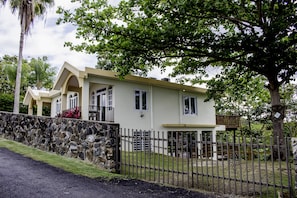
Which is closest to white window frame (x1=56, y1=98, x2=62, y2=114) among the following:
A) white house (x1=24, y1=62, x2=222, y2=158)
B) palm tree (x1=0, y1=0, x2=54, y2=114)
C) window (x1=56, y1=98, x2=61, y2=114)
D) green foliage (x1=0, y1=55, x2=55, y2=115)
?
window (x1=56, y1=98, x2=61, y2=114)

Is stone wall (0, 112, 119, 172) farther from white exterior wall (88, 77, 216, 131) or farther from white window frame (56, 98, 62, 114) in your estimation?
white window frame (56, 98, 62, 114)

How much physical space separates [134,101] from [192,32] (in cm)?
754

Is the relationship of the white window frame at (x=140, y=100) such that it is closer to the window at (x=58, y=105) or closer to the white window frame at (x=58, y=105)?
the white window frame at (x=58, y=105)

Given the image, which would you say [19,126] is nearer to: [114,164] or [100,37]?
[100,37]

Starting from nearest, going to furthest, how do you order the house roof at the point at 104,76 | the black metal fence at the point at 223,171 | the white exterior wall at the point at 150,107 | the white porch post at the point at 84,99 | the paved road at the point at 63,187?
the black metal fence at the point at 223,171
the paved road at the point at 63,187
the house roof at the point at 104,76
the white porch post at the point at 84,99
the white exterior wall at the point at 150,107

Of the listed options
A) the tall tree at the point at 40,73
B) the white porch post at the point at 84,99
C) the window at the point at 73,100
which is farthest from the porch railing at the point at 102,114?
the tall tree at the point at 40,73

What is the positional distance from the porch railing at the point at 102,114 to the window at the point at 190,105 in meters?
6.70

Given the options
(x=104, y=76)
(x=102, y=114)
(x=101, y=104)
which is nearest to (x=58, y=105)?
(x=101, y=104)

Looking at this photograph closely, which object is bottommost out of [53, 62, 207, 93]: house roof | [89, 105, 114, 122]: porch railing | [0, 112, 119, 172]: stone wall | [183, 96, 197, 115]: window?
[0, 112, 119, 172]: stone wall

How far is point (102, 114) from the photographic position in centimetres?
1581

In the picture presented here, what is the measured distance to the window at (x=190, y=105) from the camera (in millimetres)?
19844

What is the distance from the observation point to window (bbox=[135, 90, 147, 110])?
54.5 feet

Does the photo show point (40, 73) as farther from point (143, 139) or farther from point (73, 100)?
point (143, 139)

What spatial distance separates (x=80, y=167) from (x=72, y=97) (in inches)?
463
